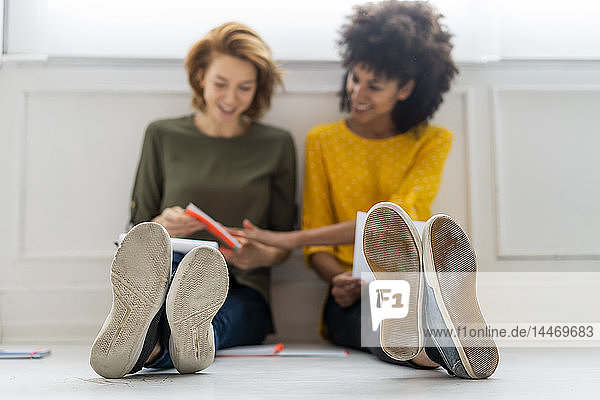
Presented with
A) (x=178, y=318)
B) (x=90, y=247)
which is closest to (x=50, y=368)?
(x=178, y=318)

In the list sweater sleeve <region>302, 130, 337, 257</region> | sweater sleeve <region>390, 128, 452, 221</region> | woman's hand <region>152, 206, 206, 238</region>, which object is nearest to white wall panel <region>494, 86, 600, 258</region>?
sweater sleeve <region>390, 128, 452, 221</region>

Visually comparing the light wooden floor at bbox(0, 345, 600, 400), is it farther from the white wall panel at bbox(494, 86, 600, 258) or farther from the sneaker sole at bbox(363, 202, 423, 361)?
the white wall panel at bbox(494, 86, 600, 258)

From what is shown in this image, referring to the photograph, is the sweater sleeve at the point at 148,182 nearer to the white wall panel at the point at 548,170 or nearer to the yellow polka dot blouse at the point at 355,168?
the yellow polka dot blouse at the point at 355,168

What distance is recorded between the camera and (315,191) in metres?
1.72

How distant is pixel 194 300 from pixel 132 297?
10cm

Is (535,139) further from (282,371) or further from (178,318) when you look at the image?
(178,318)

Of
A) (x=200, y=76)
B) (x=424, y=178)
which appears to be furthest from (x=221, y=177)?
(x=424, y=178)

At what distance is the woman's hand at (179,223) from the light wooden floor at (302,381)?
34 centimetres

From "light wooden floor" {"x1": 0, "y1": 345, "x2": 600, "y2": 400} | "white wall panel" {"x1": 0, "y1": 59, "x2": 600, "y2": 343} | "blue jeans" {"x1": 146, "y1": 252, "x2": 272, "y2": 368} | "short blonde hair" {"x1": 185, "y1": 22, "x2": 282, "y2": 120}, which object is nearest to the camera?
"light wooden floor" {"x1": 0, "y1": 345, "x2": 600, "y2": 400}

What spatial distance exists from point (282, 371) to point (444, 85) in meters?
0.94

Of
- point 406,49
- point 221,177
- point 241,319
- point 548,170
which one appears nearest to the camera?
point 241,319

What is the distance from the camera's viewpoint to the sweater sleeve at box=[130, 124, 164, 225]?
1692 mm

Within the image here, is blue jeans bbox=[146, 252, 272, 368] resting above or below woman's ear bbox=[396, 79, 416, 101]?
below

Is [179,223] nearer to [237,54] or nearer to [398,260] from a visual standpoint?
[237,54]
